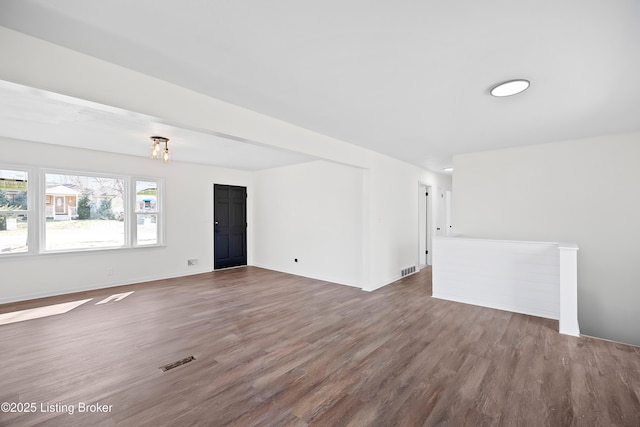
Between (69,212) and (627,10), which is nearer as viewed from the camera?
(627,10)

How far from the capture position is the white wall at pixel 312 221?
5391mm

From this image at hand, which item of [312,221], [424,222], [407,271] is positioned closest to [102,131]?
[312,221]

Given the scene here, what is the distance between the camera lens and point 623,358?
2609 mm

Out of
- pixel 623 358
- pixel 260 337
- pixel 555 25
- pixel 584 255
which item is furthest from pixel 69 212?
pixel 584 255

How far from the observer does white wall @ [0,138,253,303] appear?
441 centimetres

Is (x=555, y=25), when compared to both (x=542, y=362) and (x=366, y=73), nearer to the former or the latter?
(x=366, y=73)

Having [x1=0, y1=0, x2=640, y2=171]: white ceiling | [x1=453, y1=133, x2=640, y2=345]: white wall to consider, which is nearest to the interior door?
[x1=0, y1=0, x2=640, y2=171]: white ceiling

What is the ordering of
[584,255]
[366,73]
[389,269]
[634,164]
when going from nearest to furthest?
[366,73] → [634,164] → [584,255] → [389,269]

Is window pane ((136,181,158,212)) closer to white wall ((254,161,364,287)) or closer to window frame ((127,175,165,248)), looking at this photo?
window frame ((127,175,165,248))

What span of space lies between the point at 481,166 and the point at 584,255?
199cm

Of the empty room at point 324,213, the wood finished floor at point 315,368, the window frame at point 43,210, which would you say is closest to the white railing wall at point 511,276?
the empty room at point 324,213

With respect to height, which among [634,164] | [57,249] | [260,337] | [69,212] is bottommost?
[260,337]

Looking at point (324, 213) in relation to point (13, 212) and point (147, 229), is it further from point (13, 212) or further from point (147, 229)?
point (13, 212)

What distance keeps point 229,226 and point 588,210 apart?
23.0ft
